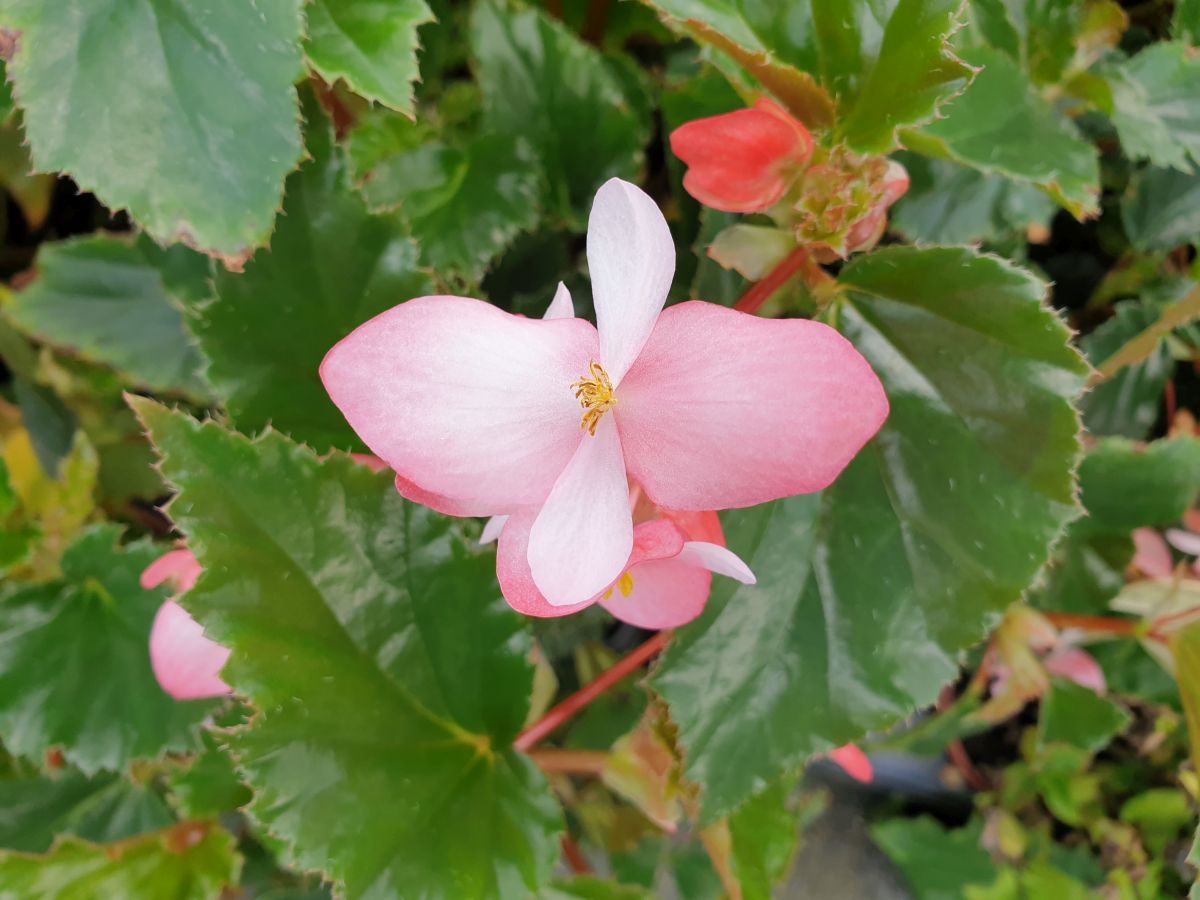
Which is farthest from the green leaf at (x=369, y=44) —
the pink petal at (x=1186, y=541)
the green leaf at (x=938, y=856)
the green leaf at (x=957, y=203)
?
the green leaf at (x=938, y=856)

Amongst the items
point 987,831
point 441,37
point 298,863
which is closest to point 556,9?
point 441,37

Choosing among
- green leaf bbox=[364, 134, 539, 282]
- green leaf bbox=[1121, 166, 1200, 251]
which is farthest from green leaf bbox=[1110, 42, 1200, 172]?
green leaf bbox=[364, 134, 539, 282]

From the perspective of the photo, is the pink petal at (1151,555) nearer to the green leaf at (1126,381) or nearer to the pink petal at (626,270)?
the green leaf at (1126,381)

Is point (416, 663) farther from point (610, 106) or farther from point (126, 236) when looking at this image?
point (126, 236)

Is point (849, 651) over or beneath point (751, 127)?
beneath

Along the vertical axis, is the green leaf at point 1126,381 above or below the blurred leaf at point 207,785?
above

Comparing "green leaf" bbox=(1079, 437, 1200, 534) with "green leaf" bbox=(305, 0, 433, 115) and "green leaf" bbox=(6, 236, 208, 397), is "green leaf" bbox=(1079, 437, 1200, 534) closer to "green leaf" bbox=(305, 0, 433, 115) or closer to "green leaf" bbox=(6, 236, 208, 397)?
"green leaf" bbox=(305, 0, 433, 115)
